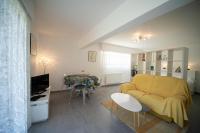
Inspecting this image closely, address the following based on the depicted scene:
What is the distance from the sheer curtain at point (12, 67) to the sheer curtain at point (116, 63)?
4.34 meters

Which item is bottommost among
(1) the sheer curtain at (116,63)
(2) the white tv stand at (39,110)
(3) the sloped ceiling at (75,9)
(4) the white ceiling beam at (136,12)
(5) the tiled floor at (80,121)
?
(5) the tiled floor at (80,121)

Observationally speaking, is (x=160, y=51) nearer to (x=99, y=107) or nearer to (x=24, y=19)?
(x=99, y=107)

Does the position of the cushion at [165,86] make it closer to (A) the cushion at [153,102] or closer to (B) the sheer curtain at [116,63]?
(A) the cushion at [153,102]

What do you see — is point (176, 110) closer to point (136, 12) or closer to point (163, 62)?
point (136, 12)

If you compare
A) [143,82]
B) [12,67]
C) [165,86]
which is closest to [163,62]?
[143,82]

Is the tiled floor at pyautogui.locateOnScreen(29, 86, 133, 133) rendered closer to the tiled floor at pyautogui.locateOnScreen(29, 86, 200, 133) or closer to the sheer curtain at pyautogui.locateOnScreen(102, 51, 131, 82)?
the tiled floor at pyautogui.locateOnScreen(29, 86, 200, 133)

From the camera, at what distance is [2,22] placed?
1.31m

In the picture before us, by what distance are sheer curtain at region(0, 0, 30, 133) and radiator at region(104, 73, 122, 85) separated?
445 centimetres

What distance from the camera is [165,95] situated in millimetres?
2666

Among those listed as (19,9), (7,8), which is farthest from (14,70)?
(19,9)

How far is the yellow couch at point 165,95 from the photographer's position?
203 cm

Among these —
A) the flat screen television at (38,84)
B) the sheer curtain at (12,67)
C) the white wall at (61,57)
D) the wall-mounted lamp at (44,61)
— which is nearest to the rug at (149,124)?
the sheer curtain at (12,67)

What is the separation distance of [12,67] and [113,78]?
16.7 ft

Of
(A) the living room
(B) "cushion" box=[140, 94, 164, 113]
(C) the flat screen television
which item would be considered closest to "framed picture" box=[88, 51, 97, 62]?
(A) the living room
